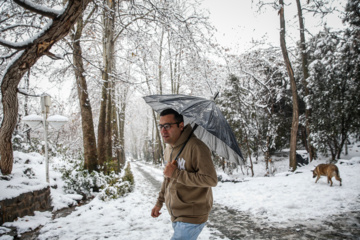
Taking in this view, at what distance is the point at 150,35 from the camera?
21.9 ft

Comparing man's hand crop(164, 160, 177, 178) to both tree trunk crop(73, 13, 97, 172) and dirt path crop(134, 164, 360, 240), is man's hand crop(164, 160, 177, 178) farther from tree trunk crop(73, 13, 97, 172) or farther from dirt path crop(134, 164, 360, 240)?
tree trunk crop(73, 13, 97, 172)

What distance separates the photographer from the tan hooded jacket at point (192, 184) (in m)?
1.80

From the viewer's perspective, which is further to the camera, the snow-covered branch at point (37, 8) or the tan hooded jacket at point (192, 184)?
the snow-covered branch at point (37, 8)

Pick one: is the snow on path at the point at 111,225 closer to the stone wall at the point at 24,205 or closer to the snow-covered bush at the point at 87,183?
the stone wall at the point at 24,205

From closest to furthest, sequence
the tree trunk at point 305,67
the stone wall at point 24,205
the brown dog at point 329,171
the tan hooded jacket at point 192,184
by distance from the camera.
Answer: the tan hooded jacket at point 192,184
the stone wall at point 24,205
the brown dog at point 329,171
the tree trunk at point 305,67

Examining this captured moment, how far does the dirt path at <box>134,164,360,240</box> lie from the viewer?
377 cm

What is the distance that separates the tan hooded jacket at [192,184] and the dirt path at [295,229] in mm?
2602

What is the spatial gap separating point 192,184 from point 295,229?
3.64 metres

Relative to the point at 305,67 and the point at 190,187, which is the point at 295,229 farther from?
the point at 305,67

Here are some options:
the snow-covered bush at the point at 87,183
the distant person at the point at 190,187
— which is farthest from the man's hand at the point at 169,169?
the snow-covered bush at the point at 87,183

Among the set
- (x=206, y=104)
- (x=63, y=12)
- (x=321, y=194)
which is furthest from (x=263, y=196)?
(x=63, y=12)

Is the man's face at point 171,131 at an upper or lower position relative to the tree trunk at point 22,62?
lower

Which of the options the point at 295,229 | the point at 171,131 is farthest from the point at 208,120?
the point at 295,229

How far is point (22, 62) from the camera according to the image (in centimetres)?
414
